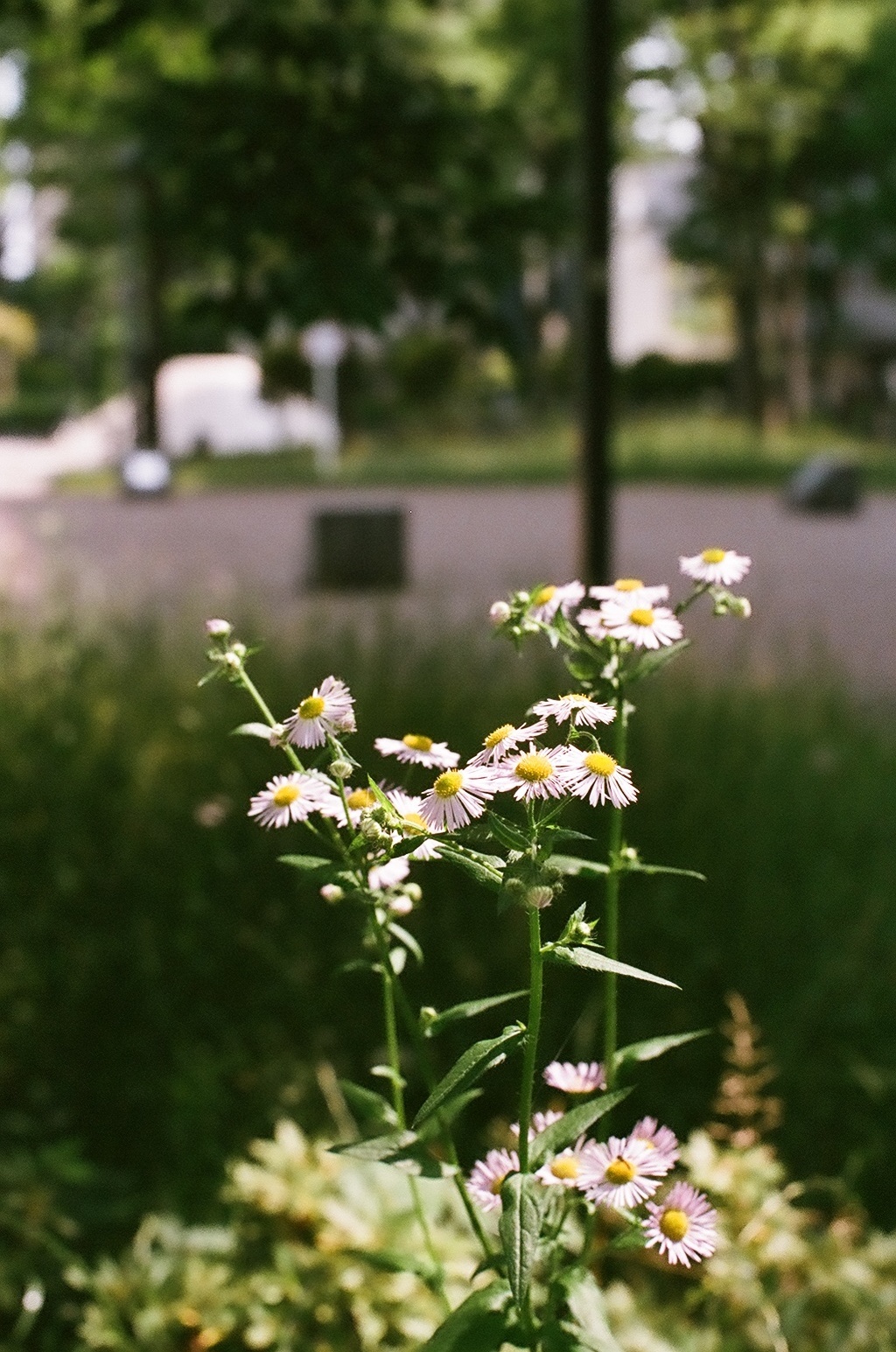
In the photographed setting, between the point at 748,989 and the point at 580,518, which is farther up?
the point at 580,518

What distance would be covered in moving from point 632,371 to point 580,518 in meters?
30.9

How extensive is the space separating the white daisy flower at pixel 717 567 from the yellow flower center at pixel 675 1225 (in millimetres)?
445

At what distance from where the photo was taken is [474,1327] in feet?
3.97

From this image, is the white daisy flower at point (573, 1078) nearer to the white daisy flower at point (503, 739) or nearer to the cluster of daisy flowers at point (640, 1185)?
the cluster of daisy flowers at point (640, 1185)

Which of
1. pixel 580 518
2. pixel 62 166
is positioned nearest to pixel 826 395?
pixel 62 166

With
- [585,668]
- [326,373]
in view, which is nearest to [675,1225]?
[585,668]

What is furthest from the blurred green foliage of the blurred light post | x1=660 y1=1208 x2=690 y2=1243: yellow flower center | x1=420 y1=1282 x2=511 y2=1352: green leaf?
the blurred light post

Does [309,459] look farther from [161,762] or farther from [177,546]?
[161,762]

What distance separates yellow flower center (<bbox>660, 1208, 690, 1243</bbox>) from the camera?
3.41 ft

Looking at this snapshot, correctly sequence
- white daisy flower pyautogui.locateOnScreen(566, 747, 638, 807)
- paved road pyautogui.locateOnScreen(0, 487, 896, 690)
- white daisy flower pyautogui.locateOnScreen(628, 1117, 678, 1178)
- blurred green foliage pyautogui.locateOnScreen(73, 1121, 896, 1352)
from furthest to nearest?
paved road pyautogui.locateOnScreen(0, 487, 896, 690)
blurred green foliage pyautogui.locateOnScreen(73, 1121, 896, 1352)
white daisy flower pyautogui.locateOnScreen(628, 1117, 678, 1178)
white daisy flower pyautogui.locateOnScreen(566, 747, 638, 807)

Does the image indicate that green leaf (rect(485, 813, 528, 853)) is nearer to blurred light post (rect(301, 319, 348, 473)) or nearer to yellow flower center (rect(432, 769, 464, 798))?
yellow flower center (rect(432, 769, 464, 798))

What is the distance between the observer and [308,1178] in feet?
7.42

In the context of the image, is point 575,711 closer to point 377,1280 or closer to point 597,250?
point 377,1280

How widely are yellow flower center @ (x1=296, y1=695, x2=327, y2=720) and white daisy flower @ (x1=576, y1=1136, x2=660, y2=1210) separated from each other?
13.8 inches
